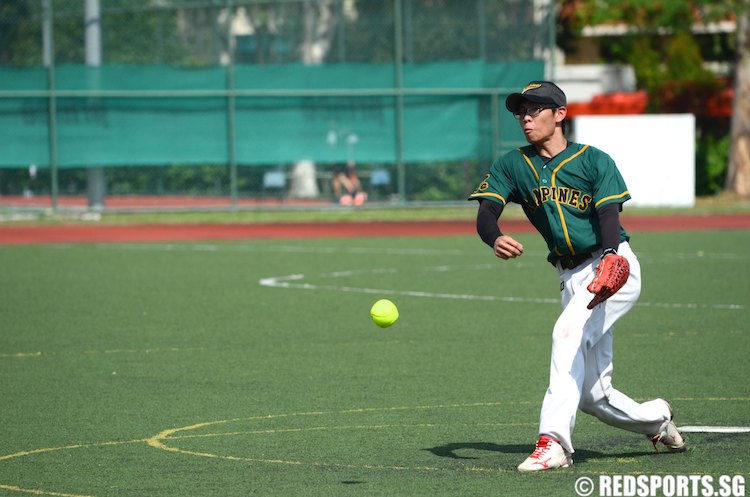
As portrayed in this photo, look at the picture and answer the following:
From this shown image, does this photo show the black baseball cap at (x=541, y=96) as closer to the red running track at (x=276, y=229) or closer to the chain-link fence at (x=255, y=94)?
the red running track at (x=276, y=229)

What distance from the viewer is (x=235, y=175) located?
2969 centimetres

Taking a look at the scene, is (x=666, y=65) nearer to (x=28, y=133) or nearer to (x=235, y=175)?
(x=235, y=175)

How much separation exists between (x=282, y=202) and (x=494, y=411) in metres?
21.9

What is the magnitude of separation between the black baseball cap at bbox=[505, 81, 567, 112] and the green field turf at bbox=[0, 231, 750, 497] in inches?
74.1

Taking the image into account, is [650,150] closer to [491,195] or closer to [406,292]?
[406,292]

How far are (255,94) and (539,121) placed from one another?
74.0ft

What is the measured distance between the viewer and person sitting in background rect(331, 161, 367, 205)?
3003cm

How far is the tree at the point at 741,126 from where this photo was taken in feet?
113

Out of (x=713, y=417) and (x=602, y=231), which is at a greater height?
(x=602, y=231)

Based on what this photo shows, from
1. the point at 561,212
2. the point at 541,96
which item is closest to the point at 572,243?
the point at 561,212

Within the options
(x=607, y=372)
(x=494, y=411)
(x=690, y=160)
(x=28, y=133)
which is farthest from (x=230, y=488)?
(x=690, y=160)

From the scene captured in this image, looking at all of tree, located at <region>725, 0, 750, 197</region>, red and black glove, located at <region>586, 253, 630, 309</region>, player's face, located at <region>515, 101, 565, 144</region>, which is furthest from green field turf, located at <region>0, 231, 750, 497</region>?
tree, located at <region>725, 0, 750, 197</region>

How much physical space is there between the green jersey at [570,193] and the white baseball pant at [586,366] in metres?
0.17

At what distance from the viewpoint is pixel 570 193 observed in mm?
7297
